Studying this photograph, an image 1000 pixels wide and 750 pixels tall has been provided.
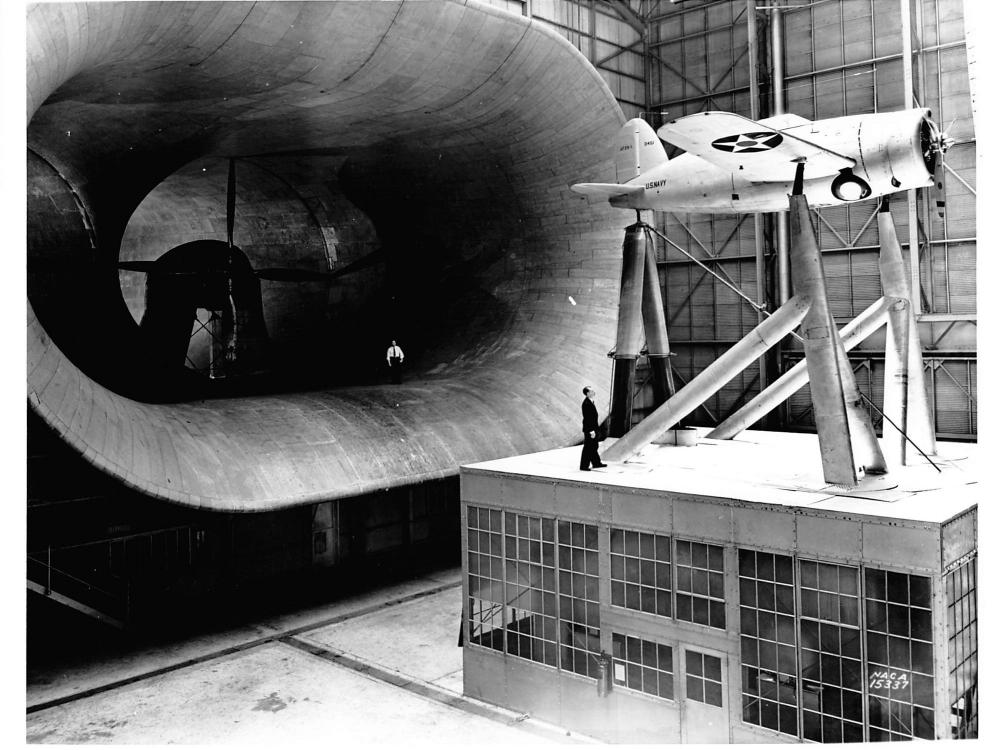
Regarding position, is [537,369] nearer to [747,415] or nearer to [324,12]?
[747,415]

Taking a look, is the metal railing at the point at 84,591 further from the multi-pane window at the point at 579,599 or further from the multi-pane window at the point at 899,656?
the multi-pane window at the point at 899,656

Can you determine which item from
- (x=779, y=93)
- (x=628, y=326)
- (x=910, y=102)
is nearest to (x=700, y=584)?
(x=628, y=326)

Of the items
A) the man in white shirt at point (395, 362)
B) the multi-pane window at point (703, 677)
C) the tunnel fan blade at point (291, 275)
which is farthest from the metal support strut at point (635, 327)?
the tunnel fan blade at point (291, 275)

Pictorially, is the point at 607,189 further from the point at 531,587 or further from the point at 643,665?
the point at 643,665

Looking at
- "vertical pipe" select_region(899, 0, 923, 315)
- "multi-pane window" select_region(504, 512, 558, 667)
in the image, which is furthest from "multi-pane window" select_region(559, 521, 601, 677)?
"vertical pipe" select_region(899, 0, 923, 315)

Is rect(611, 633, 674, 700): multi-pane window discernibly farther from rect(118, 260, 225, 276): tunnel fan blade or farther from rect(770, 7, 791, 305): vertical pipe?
rect(770, 7, 791, 305): vertical pipe

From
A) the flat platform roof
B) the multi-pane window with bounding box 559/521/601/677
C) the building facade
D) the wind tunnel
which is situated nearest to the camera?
the building facade
